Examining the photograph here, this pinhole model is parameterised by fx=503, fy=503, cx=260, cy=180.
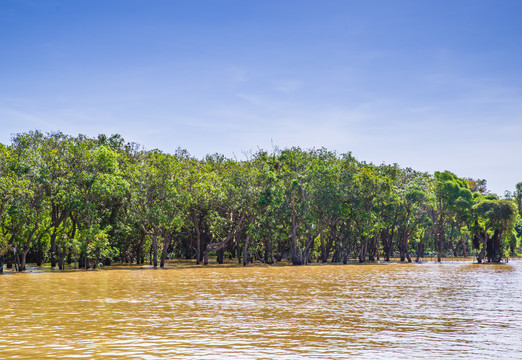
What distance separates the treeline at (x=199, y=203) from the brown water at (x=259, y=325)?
2398cm

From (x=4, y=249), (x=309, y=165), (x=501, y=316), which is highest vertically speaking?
(x=309, y=165)

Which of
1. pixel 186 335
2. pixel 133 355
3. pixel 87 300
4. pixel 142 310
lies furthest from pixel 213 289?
pixel 133 355

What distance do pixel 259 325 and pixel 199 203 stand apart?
49.1 metres

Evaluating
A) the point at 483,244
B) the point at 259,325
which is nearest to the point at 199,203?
the point at 483,244

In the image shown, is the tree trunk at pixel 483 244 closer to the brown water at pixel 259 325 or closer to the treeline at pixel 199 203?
the treeline at pixel 199 203

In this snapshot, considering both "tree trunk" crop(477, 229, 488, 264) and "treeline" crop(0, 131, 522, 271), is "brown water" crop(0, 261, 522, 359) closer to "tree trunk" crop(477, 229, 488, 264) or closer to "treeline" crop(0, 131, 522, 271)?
"treeline" crop(0, 131, 522, 271)

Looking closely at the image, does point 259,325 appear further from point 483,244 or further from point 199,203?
point 483,244

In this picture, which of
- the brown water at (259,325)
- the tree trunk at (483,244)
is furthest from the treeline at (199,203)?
the brown water at (259,325)

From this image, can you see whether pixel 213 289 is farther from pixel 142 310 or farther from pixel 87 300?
pixel 142 310

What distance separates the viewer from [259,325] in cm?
1712

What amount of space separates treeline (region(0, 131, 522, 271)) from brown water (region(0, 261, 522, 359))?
24.0m

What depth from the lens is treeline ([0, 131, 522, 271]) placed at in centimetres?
5141

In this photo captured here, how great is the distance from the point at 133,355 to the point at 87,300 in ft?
44.7

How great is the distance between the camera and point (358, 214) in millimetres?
72500
